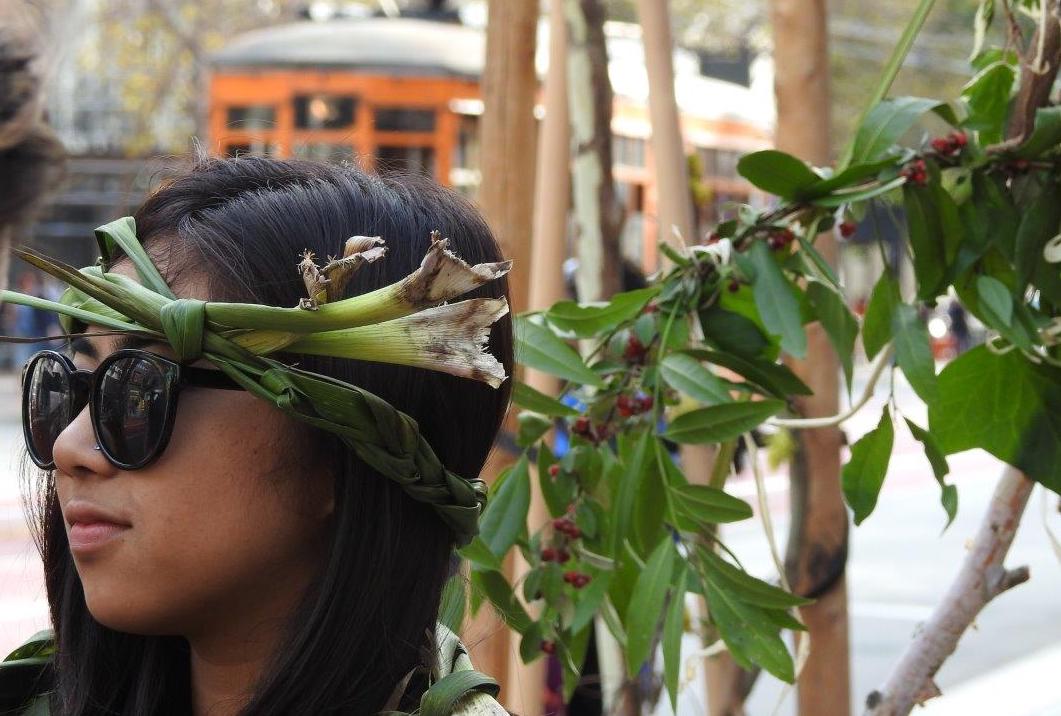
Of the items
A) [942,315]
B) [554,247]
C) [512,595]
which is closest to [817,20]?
[554,247]

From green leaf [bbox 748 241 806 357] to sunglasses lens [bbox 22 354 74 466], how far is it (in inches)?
26.0

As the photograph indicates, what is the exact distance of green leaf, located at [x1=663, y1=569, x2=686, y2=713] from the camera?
1475 mm

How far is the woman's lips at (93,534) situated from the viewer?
117 cm

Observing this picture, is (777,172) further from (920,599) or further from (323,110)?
(323,110)

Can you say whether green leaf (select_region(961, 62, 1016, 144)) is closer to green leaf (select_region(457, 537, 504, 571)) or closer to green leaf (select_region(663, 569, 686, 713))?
green leaf (select_region(663, 569, 686, 713))

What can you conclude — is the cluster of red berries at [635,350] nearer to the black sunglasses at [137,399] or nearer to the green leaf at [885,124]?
the green leaf at [885,124]

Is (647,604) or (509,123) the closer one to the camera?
(647,604)

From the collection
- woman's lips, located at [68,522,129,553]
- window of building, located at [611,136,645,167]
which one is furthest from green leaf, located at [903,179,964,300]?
window of building, located at [611,136,645,167]

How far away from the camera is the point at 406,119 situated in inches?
441

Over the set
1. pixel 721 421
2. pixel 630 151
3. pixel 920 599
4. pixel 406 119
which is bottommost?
pixel 920 599

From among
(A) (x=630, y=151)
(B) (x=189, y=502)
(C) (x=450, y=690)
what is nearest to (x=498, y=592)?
(C) (x=450, y=690)

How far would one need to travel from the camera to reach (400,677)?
126 cm

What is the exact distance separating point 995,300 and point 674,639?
45 cm

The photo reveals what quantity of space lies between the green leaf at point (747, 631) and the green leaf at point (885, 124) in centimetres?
46
